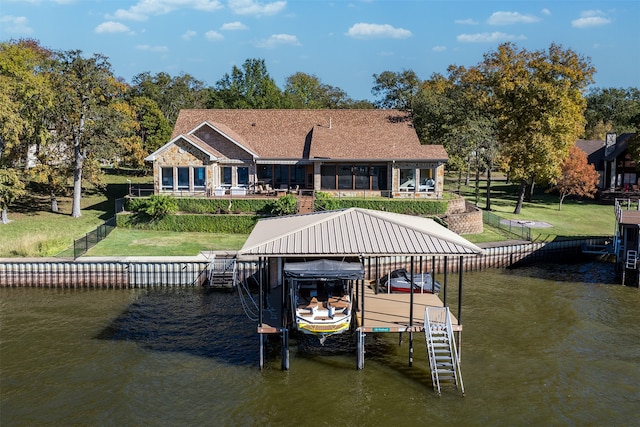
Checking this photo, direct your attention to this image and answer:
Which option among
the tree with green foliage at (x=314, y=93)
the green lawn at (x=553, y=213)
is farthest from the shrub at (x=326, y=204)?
the tree with green foliage at (x=314, y=93)

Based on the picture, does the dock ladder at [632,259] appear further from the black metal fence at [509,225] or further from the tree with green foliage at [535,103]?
the tree with green foliage at [535,103]

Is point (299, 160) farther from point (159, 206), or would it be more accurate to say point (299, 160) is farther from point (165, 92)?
point (165, 92)

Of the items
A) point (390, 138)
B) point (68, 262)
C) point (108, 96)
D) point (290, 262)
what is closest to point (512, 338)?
point (290, 262)

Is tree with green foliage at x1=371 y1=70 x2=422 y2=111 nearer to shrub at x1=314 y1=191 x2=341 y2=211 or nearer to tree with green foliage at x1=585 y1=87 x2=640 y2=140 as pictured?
shrub at x1=314 y1=191 x2=341 y2=211

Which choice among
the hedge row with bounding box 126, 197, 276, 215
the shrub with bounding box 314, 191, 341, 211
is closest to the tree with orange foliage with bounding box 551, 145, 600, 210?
the shrub with bounding box 314, 191, 341, 211

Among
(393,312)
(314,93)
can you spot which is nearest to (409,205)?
(393,312)

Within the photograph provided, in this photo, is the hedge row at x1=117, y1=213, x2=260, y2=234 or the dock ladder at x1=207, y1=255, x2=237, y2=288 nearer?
the dock ladder at x1=207, y1=255, x2=237, y2=288
